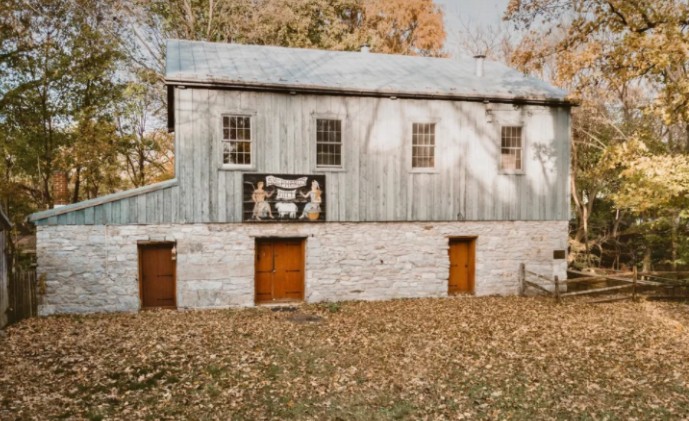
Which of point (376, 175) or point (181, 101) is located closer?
point (181, 101)

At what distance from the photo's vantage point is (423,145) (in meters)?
15.1

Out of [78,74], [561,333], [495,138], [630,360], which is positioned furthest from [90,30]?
[630,360]

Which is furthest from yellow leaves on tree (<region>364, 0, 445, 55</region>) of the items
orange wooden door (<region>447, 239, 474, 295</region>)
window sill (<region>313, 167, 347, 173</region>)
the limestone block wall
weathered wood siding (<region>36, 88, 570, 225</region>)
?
the limestone block wall

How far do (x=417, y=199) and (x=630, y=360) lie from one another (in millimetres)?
7331

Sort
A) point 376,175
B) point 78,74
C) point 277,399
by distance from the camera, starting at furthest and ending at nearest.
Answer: point 78,74
point 376,175
point 277,399

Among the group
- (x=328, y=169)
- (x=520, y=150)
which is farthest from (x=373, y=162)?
(x=520, y=150)

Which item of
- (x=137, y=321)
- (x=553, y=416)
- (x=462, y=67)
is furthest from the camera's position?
(x=462, y=67)

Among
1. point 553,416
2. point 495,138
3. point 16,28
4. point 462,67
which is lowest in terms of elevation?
point 553,416

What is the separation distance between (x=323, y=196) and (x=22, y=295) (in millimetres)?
8330

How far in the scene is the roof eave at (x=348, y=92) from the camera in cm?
1316

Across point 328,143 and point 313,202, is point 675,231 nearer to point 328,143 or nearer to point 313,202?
point 328,143

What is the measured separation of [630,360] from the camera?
30.5 feet

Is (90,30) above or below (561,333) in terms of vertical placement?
above

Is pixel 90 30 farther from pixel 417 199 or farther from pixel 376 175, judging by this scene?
pixel 417 199
